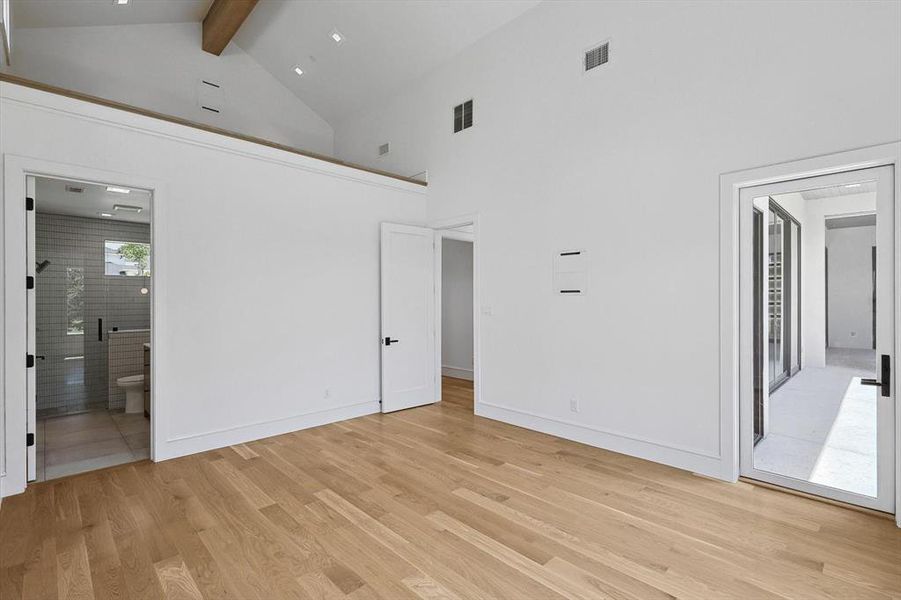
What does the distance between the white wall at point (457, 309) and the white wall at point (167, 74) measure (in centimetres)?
286

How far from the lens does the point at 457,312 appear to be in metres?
7.82

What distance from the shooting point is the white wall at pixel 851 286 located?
2.93m

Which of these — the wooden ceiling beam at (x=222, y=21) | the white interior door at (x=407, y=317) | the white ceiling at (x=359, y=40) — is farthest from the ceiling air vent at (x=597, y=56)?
the wooden ceiling beam at (x=222, y=21)

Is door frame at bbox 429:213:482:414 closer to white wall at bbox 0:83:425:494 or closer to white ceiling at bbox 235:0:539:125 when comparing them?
white wall at bbox 0:83:425:494

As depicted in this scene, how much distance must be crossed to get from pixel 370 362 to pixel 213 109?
4.44 meters

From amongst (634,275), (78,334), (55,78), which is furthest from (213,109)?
(634,275)

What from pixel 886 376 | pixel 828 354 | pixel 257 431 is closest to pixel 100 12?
pixel 257 431

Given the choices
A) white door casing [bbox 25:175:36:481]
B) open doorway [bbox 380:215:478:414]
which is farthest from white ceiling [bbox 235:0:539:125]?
white door casing [bbox 25:175:36:481]

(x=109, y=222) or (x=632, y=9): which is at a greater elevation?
(x=632, y=9)

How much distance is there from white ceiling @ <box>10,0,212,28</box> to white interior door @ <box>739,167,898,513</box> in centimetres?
677

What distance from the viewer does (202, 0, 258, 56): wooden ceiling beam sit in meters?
5.25

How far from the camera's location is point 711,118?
3.39m

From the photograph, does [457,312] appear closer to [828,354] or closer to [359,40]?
[359,40]

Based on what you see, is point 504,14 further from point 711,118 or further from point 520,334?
point 520,334
